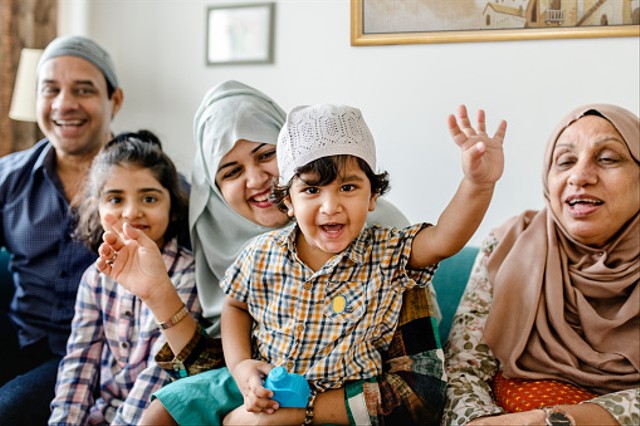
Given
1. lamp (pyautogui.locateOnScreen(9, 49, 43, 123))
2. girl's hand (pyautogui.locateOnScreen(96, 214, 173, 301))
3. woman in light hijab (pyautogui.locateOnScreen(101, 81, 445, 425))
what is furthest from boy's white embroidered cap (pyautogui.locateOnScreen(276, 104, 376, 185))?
lamp (pyautogui.locateOnScreen(9, 49, 43, 123))

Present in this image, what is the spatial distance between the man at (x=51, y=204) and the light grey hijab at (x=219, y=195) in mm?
514

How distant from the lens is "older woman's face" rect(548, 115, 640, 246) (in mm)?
1798

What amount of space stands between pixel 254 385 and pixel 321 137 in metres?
0.61

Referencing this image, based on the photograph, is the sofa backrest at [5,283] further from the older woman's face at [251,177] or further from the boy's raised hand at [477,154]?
the boy's raised hand at [477,154]

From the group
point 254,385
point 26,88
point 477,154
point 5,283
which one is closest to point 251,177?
point 254,385

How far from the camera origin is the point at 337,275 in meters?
1.72

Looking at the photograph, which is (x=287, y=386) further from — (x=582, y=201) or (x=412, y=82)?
(x=412, y=82)

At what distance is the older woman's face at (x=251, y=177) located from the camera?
6.57ft

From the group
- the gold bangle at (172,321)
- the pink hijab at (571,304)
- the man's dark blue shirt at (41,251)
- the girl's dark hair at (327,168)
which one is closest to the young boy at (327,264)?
the girl's dark hair at (327,168)

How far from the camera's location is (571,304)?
1864 millimetres

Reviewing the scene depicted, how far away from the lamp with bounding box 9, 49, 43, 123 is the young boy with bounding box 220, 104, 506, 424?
1.67 m

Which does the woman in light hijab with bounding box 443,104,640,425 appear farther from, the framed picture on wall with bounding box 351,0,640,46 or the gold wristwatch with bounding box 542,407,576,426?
the framed picture on wall with bounding box 351,0,640,46

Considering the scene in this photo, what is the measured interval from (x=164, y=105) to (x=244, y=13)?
598 millimetres

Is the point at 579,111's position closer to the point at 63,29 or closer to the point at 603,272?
the point at 603,272
